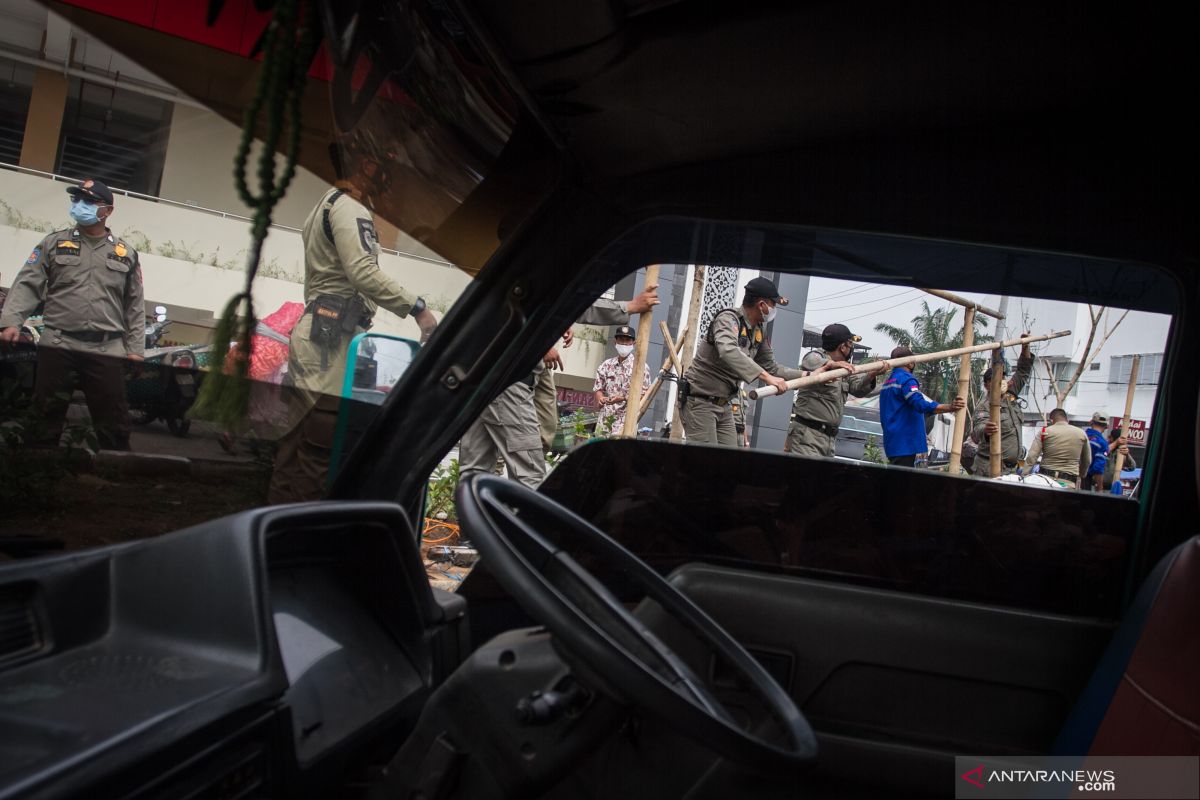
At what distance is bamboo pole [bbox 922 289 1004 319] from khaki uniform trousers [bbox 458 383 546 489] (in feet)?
2.69

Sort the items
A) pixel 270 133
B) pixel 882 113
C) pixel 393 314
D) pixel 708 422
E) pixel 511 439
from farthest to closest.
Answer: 1. pixel 511 439
2. pixel 708 422
3. pixel 393 314
4. pixel 882 113
5. pixel 270 133

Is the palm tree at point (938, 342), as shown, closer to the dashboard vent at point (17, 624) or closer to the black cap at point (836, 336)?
the black cap at point (836, 336)

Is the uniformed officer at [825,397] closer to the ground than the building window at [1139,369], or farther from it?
closer to the ground

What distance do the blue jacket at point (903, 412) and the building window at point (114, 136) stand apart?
1269 millimetres

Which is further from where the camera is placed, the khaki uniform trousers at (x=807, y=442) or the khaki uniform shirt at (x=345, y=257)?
the khaki uniform trousers at (x=807, y=442)

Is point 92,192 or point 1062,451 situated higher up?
point 92,192

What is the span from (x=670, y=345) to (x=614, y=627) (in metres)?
0.74

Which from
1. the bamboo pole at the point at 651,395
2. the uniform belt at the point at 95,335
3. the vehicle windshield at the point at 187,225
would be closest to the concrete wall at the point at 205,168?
the vehicle windshield at the point at 187,225

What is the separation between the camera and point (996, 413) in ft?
5.66

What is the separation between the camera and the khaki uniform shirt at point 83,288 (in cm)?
121

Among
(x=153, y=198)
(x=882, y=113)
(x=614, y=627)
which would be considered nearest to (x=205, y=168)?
(x=153, y=198)

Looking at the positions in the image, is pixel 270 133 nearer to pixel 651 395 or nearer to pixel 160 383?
pixel 160 383

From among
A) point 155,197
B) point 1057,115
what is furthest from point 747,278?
point 155,197

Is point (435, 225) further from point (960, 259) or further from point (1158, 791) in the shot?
point (1158, 791)
